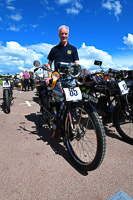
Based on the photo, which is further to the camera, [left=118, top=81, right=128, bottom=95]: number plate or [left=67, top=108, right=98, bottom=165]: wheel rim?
[left=118, top=81, right=128, bottom=95]: number plate

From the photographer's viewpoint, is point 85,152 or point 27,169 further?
point 85,152

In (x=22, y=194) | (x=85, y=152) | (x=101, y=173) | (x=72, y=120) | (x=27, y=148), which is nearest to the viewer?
(x=22, y=194)

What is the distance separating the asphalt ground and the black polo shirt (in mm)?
1801

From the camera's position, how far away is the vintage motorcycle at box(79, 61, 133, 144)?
284 centimetres

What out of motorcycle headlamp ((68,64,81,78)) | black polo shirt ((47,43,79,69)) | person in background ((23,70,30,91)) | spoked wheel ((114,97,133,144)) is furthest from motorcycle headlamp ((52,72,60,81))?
person in background ((23,70,30,91))

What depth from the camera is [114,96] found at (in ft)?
11.1

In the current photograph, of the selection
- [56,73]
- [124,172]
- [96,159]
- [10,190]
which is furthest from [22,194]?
[56,73]

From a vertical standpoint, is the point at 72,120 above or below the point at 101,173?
above

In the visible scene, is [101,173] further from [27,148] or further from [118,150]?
[27,148]

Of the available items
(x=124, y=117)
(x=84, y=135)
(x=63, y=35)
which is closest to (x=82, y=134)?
(x=84, y=135)

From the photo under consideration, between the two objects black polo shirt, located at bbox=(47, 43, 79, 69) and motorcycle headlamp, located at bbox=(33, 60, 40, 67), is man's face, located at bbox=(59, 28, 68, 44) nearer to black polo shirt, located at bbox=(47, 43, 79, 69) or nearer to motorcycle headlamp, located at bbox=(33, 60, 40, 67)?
black polo shirt, located at bbox=(47, 43, 79, 69)

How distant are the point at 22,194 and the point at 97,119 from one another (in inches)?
47.7

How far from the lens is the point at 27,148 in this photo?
2.79 m

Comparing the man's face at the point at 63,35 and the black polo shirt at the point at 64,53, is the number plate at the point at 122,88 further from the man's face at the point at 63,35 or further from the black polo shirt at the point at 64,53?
the man's face at the point at 63,35
